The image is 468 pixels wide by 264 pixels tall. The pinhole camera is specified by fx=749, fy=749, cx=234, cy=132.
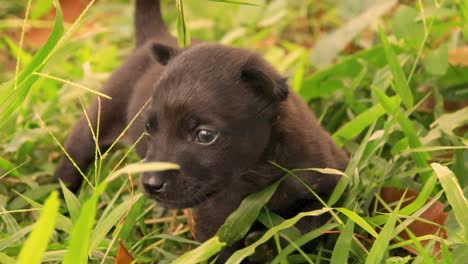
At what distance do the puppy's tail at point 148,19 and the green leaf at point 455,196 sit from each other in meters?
1.61

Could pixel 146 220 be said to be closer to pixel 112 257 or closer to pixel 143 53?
pixel 112 257

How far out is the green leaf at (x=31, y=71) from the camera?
240 centimetres

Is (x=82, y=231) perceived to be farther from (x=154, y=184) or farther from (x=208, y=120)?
(x=208, y=120)

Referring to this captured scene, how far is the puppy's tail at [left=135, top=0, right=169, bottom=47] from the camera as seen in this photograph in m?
3.47

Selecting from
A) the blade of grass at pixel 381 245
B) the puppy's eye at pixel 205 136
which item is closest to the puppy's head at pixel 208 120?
the puppy's eye at pixel 205 136

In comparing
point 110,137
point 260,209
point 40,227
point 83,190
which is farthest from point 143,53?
point 40,227

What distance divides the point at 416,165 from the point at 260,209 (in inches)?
27.3

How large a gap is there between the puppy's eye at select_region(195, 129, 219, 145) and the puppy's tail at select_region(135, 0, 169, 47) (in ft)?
4.07

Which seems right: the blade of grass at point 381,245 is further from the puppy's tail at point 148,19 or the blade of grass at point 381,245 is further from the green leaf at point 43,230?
the puppy's tail at point 148,19

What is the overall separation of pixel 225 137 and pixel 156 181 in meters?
0.27

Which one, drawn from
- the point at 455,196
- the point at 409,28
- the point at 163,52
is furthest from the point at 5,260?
the point at 409,28

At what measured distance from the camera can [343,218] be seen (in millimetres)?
2678

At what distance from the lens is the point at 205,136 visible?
7.62 feet

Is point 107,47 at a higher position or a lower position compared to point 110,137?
higher
